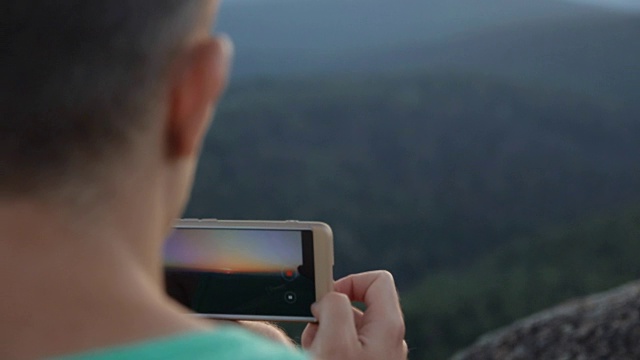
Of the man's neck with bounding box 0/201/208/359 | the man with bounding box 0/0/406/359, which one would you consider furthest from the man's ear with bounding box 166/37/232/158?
the man's neck with bounding box 0/201/208/359

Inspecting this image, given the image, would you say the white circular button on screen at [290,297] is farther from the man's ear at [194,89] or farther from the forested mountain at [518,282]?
the forested mountain at [518,282]

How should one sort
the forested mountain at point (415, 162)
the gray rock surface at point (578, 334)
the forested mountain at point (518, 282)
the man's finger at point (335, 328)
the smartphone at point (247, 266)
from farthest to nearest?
the forested mountain at point (415, 162)
the forested mountain at point (518, 282)
the gray rock surface at point (578, 334)
the smartphone at point (247, 266)
the man's finger at point (335, 328)

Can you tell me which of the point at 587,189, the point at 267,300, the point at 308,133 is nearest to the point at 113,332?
the point at 267,300

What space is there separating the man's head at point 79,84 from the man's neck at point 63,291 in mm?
31

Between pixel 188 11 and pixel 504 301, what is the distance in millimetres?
9113

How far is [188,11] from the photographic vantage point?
94cm

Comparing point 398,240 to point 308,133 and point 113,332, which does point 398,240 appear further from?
point 113,332

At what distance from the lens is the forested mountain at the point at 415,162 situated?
12359 mm

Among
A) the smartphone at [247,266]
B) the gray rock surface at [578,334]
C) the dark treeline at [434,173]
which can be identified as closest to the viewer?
the smartphone at [247,266]

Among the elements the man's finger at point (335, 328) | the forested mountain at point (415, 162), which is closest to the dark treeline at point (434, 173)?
the forested mountain at point (415, 162)

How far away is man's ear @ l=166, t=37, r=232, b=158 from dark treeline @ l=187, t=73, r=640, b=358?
348 inches

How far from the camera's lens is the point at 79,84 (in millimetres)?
877

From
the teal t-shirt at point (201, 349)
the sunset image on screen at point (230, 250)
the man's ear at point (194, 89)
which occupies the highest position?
the man's ear at point (194, 89)

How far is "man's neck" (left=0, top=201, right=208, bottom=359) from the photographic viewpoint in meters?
0.88
